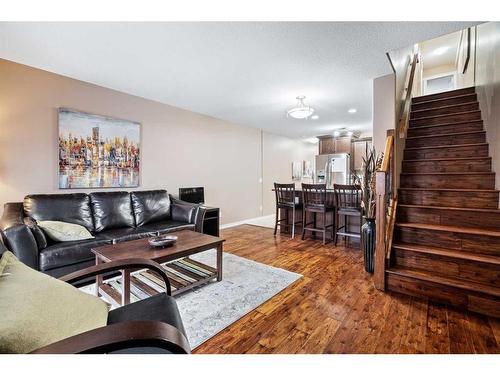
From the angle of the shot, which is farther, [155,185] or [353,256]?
[155,185]

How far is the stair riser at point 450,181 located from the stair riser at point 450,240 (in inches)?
34.5

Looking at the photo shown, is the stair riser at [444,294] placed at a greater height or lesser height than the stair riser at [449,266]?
lesser

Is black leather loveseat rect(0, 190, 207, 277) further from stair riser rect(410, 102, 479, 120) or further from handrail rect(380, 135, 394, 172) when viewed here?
stair riser rect(410, 102, 479, 120)

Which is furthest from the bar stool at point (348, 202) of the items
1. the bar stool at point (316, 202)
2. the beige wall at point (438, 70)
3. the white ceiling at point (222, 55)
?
the beige wall at point (438, 70)

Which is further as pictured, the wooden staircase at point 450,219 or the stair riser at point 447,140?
the stair riser at point 447,140

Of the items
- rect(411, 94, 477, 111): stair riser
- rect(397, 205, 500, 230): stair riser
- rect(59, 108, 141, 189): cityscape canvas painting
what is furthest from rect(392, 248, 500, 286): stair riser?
rect(59, 108, 141, 189): cityscape canvas painting

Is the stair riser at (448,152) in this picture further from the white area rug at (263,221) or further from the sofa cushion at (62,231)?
the sofa cushion at (62,231)

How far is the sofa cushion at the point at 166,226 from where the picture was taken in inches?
125

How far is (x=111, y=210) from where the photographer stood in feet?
10.6

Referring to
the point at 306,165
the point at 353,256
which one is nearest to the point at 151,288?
the point at 353,256
